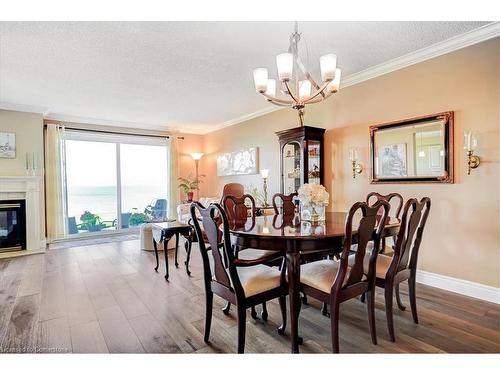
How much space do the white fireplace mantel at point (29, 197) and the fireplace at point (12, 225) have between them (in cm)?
7

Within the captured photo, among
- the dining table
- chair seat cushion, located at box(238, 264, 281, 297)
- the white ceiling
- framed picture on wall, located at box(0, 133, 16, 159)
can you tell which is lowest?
chair seat cushion, located at box(238, 264, 281, 297)

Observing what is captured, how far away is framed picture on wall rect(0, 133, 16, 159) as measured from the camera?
15.1ft

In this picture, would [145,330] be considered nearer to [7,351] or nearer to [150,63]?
[7,351]

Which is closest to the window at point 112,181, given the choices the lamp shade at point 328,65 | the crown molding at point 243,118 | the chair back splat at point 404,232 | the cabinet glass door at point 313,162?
the crown molding at point 243,118

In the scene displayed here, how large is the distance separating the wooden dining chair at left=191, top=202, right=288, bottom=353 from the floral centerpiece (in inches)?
23.9

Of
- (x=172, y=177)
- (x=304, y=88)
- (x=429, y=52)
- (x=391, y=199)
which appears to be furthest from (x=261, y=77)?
(x=172, y=177)

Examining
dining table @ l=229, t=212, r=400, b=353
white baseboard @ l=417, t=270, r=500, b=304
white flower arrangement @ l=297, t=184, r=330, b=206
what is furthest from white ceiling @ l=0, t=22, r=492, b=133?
white baseboard @ l=417, t=270, r=500, b=304

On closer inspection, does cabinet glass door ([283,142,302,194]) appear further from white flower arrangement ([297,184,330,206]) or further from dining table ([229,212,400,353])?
dining table ([229,212,400,353])

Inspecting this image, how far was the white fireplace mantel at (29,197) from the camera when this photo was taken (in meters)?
4.56

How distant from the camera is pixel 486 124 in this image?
8.39 ft

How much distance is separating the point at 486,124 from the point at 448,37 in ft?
2.98

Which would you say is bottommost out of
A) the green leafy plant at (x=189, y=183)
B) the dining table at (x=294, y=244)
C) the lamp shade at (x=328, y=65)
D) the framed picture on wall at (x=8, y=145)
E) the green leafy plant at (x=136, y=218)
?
the green leafy plant at (x=136, y=218)

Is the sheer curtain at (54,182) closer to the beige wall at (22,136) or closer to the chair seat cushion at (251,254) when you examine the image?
the beige wall at (22,136)
